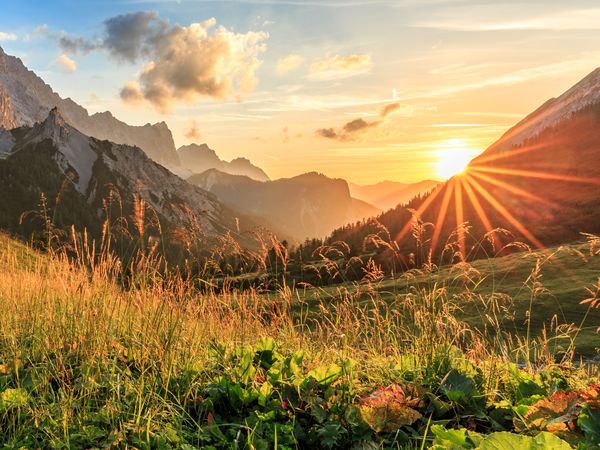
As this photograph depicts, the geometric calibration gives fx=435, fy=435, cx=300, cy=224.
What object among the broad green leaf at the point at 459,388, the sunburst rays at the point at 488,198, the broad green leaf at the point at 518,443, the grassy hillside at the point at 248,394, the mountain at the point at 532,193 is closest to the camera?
the broad green leaf at the point at 518,443

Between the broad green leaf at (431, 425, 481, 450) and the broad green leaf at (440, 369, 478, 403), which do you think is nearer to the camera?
the broad green leaf at (431, 425, 481, 450)

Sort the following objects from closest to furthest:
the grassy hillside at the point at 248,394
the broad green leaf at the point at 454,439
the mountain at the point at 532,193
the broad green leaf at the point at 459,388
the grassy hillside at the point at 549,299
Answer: the broad green leaf at the point at 454,439 → the grassy hillside at the point at 248,394 → the broad green leaf at the point at 459,388 → the grassy hillside at the point at 549,299 → the mountain at the point at 532,193

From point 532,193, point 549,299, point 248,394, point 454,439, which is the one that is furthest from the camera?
point 532,193

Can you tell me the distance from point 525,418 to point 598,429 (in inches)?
28.6

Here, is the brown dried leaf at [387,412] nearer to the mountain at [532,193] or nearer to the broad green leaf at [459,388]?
the broad green leaf at [459,388]

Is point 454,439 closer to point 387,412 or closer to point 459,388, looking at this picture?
point 387,412

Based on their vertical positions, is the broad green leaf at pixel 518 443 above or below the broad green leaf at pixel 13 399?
above

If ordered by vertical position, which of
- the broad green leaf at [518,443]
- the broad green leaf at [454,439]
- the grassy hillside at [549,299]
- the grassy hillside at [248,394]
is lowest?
the grassy hillside at [549,299]

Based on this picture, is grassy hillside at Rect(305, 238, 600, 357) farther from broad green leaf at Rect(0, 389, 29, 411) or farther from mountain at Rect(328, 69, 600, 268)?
mountain at Rect(328, 69, 600, 268)

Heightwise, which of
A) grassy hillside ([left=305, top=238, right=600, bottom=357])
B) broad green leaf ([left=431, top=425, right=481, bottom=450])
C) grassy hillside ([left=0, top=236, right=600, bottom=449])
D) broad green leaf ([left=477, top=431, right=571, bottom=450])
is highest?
broad green leaf ([left=477, top=431, right=571, bottom=450])

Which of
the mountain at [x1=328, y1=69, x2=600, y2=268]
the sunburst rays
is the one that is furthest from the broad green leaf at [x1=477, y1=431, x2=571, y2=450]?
the sunburst rays

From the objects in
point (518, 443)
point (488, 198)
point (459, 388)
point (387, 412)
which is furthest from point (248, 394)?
point (488, 198)

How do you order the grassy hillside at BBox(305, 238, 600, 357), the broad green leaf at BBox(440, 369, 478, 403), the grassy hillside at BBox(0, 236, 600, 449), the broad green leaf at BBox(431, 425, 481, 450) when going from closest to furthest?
the broad green leaf at BBox(431, 425, 481, 450)
the grassy hillside at BBox(0, 236, 600, 449)
the broad green leaf at BBox(440, 369, 478, 403)
the grassy hillside at BBox(305, 238, 600, 357)

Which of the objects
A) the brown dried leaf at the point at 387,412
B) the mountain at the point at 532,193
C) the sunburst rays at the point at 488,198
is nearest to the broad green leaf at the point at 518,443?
the brown dried leaf at the point at 387,412
